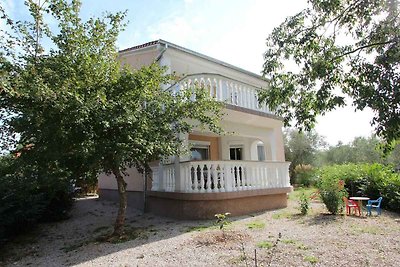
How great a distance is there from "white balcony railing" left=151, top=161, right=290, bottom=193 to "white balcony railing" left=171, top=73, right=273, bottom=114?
97.6 inches

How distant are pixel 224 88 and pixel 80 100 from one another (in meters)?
6.73

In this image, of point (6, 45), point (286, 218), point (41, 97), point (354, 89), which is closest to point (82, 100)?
point (41, 97)

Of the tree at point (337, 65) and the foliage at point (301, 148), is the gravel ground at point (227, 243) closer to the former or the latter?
the tree at point (337, 65)

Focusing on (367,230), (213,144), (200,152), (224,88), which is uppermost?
(224,88)

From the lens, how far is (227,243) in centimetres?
693

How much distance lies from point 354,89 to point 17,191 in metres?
9.80

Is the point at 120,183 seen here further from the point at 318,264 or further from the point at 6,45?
the point at 318,264

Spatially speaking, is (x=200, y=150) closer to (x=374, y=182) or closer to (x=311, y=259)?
(x=374, y=182)

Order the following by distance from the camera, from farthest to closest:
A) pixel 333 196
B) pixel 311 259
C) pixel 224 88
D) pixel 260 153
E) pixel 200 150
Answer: pixel 260 153
pixel 200 150
pixel 224 88
pixel 333 196
pixel 311 259

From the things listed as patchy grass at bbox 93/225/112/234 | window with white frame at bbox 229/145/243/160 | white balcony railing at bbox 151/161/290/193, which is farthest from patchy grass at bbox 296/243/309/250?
window with white frame at bbox 229/145/243/160

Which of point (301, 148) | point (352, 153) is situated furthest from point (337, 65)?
point (352, 153)

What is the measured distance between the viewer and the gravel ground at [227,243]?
579 cm

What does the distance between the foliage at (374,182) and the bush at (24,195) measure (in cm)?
1077

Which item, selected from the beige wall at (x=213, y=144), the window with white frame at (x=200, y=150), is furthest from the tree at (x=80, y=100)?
the beige wall at (x=213, y=144)
